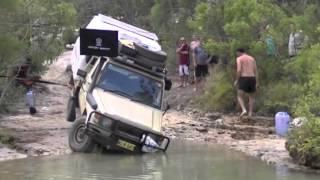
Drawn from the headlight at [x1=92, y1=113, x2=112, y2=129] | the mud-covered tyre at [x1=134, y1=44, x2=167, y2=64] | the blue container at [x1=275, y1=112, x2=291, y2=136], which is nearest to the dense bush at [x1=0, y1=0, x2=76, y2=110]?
the mud-covered tyre at [x1=134, y1=44, x2=167, y2=64]

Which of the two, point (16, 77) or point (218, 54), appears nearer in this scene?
point (16, 77)

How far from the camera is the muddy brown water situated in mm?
12789

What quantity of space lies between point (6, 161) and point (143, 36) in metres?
5.25

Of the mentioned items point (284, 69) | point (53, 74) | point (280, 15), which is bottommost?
point (53, 74)

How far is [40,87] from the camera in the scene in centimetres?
2673

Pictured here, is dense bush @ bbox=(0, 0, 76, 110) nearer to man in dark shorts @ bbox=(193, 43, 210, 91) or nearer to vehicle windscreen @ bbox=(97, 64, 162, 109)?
vehicle windscreen @ bbox=(97, 64, 162, 109)

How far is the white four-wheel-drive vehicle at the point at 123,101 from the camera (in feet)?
49.4

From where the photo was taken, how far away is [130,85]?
51.6ft

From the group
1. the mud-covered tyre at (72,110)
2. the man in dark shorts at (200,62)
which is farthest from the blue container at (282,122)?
the man in dark shorts at (200,62)

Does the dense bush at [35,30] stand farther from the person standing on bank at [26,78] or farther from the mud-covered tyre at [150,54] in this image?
the mud-covered tyre at [150,54]

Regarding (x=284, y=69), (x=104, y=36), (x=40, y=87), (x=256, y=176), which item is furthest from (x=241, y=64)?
(x=40, y=87)

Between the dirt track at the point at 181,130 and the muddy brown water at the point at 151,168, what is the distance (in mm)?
529

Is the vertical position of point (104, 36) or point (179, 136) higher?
point (104, 36)

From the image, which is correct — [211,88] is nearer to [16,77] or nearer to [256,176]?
[16,77]
